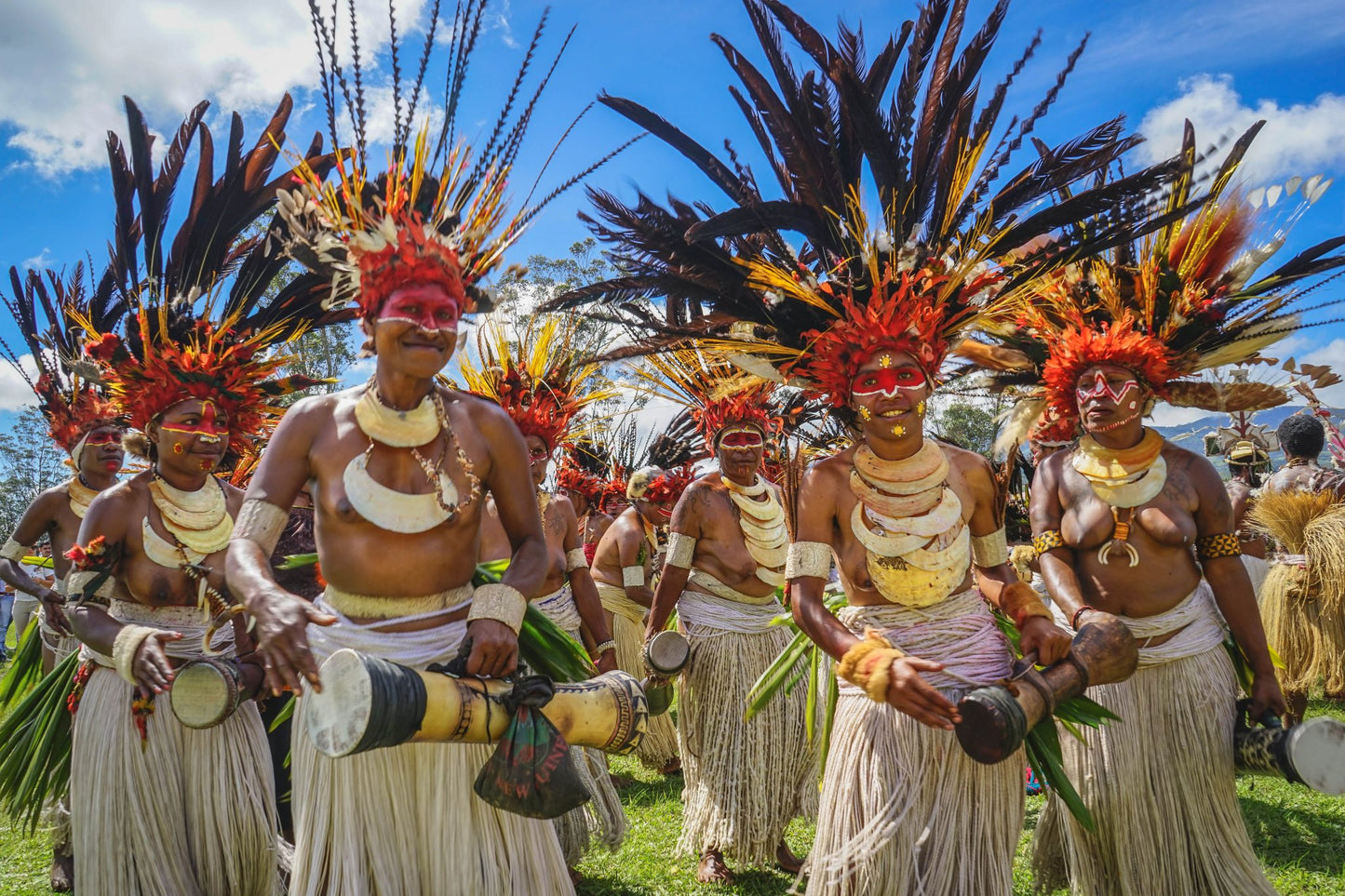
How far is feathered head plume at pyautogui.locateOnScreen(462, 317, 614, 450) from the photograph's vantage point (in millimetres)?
5727

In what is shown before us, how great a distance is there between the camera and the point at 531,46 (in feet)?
9.78

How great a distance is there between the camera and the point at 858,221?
3516 mm

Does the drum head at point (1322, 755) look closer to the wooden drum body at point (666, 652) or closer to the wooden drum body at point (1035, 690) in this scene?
the wooden drum body at point (1035, 690)

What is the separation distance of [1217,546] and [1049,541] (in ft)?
2.03

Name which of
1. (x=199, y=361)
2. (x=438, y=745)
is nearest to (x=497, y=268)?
(x=438, y=745)

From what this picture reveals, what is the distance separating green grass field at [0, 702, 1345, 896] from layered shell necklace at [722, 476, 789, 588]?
1.38 meters

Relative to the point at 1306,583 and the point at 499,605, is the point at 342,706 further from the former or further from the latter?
the point at 1306,583

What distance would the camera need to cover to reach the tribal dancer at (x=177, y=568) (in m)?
3.71

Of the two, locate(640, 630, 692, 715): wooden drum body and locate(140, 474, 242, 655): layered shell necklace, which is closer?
locate(140, 474, 242, 655): layered shell necklace

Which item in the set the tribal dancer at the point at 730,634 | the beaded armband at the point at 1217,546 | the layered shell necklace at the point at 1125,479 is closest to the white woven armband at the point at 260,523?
the tribal dancer at the point at 730,634

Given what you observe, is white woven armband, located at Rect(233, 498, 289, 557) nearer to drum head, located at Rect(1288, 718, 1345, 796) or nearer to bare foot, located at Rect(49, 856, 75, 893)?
drum head, located at Rect(1288, 718, 1345, 796)

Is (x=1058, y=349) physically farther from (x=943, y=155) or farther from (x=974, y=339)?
(x=943, y=155)

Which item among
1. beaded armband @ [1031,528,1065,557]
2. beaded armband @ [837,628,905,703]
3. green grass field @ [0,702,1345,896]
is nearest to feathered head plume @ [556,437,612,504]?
green grass field @ [0,702,1345,896]

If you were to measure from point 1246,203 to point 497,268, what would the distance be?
3120mm
